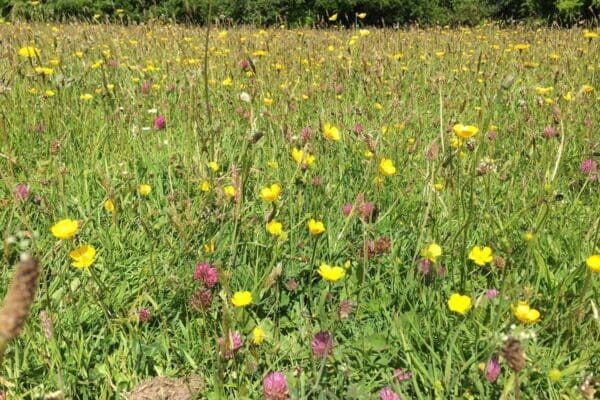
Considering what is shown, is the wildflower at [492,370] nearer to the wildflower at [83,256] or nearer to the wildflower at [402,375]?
the wildflower at [402,375]

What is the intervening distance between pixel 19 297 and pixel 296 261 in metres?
1.27

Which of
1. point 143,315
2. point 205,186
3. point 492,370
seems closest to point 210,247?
point 143,315

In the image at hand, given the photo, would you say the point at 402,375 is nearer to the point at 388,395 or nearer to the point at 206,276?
the point at 388,395

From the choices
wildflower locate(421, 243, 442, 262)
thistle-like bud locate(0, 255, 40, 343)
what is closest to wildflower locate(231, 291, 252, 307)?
wildflower locate(421, 243, 442, 262)

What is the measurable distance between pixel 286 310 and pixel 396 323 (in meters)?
0.35

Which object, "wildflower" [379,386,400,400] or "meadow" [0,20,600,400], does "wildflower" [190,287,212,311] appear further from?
"wildflower" [379,386,400,400]

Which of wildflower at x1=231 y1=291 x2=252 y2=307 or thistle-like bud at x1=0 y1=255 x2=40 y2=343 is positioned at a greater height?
thistle-like bud at x1=0 y1=255 x2=40 y2=343

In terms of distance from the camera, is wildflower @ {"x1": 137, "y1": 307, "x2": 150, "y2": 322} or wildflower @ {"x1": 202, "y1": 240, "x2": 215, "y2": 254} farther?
wildflower @ {"x1": 202, "y1": 240, "x2": 215, "y2": 254}

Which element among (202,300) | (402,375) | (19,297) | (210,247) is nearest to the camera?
(19,297)

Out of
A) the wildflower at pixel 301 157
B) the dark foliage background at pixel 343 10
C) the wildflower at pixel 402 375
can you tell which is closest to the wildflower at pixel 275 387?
the wildflower at pixel 402 375

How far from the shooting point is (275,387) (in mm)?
1093

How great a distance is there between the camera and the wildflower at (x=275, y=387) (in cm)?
109

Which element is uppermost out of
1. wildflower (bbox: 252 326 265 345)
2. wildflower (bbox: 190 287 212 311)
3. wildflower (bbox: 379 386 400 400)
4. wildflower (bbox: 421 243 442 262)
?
wildflower (bbox: 421 243 442 262)

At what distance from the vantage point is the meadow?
1181mm
